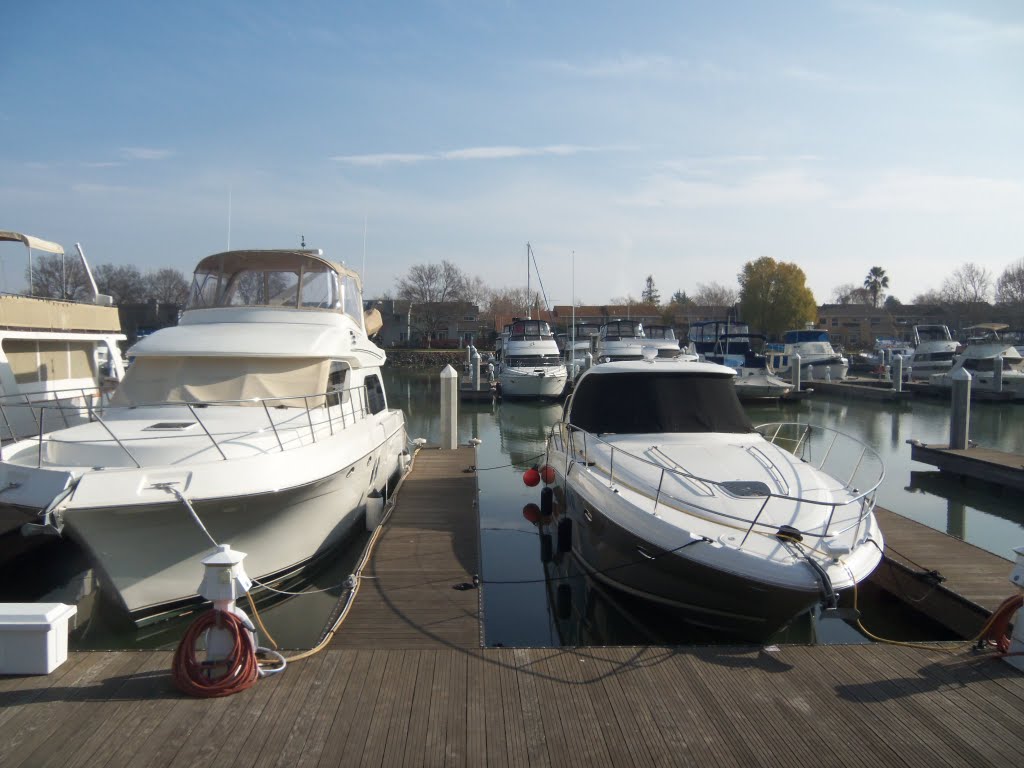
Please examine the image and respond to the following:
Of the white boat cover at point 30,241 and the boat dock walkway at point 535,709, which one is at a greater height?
the white boat cover at point 30,241

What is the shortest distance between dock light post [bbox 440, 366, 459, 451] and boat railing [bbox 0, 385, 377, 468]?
541 cm

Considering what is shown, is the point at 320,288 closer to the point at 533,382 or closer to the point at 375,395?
the point at 375,395

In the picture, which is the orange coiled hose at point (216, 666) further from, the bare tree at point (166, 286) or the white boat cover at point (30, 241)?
the bare tree at point (166, 286)

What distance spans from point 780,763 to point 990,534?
10.9 meters

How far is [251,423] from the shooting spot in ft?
26.5

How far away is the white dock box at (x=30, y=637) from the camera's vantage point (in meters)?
4.45

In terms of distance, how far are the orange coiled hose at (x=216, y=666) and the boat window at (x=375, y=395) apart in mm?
7157

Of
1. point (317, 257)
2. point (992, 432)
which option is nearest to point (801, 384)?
point (992, 432)

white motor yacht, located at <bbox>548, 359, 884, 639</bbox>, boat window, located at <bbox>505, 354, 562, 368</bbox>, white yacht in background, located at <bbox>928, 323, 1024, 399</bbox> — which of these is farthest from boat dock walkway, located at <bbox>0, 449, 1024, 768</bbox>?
white yacht in background, located at <bbox>928, 323, 1024, 399</bbox>

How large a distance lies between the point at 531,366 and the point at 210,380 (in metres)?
22.0

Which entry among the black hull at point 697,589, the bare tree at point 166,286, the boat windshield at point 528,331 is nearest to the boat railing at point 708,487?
the black hull at point 697,589

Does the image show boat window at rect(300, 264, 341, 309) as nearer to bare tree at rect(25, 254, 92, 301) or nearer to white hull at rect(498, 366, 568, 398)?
bare tree at rect(25, 254, 92, 301)

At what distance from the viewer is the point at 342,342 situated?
10.1 m

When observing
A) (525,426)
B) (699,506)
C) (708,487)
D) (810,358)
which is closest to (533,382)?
(525,426)
